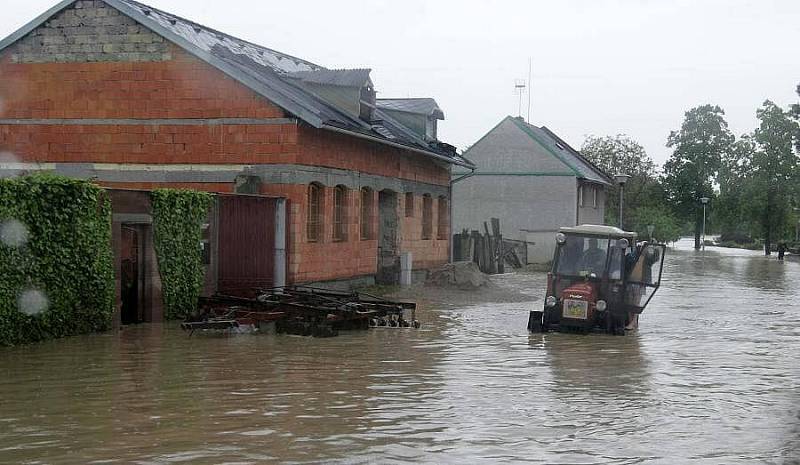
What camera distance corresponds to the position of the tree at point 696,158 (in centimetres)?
9306

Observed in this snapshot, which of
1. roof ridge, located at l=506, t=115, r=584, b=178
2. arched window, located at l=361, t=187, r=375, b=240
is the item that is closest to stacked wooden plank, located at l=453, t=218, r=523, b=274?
roof ridge, located at l=506, t=115, r=584, b=178

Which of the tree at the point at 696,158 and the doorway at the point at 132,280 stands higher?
the tree at the point at 696,158

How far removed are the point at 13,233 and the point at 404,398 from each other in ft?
21.5

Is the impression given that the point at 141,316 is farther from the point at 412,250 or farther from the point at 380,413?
the point at 412,250

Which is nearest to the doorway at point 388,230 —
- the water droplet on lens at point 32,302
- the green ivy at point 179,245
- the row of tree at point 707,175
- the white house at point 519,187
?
the green ivy at point 179,245

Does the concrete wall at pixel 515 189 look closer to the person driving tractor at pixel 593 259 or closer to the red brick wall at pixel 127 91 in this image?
the red brick wall at pixel 127 91

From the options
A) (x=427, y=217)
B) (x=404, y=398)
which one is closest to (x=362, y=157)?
(x=427, y=217)

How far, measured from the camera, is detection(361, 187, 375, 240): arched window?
28.8 metres

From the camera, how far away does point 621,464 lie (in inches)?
340

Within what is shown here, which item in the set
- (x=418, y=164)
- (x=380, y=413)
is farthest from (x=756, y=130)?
(x=380, y=413)

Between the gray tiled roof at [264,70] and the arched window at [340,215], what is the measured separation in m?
1.58

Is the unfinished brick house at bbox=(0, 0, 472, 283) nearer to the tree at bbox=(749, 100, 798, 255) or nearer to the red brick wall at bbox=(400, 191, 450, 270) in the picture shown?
the red brick wall at bbox=(400, 191, 450, 270)

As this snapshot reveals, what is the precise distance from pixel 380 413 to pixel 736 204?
82.4 meters

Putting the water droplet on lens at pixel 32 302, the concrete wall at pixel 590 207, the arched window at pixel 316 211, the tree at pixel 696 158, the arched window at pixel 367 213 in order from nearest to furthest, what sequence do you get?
the water droplet on lens at pixel 32 302 → the arched window at pixel 316 211 → the arched window at pixel 367 213 → the concrete wall at pixel 590 207 → the tree at pixel 696 158
